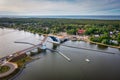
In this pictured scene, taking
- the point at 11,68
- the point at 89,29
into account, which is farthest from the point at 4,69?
the point at 89,29

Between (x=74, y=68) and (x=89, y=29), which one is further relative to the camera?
(x=89, y=29)

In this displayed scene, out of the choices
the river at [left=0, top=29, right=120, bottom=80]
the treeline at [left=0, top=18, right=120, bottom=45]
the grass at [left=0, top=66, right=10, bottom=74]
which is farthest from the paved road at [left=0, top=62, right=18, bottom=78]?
the treeline at [left=0, top=18, right=120, bottom=45]

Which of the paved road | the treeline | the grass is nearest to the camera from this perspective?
the paved road

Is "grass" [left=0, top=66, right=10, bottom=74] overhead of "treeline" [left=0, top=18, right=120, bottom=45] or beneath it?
beneath

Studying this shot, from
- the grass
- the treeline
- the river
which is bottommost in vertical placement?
the river

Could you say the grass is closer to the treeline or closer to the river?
the river

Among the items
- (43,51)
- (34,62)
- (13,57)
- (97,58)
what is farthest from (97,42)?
(13,57)

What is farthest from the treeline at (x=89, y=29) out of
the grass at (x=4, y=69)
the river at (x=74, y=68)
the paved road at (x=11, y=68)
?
the grass at (x=4, y=69)

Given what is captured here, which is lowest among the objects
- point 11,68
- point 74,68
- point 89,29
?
point 74,68

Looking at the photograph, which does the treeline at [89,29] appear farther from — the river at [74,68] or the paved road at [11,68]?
the paved road at [11,68]

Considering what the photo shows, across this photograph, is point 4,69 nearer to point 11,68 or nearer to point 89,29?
point 11,68

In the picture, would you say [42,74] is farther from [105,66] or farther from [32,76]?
[105,66]
